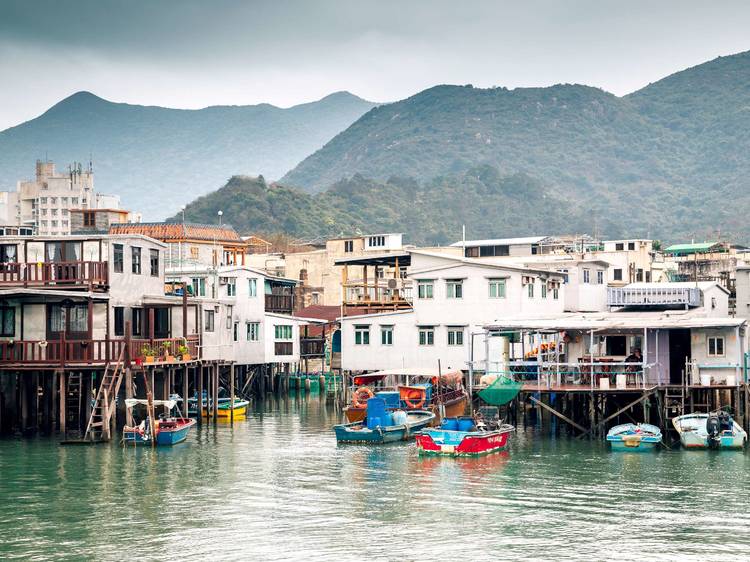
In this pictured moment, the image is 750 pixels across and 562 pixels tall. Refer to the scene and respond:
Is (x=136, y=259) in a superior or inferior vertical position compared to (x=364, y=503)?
superior

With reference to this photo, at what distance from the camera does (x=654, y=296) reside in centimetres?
7338

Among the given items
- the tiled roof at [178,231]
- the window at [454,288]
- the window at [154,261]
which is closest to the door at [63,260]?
the window at [154,261]

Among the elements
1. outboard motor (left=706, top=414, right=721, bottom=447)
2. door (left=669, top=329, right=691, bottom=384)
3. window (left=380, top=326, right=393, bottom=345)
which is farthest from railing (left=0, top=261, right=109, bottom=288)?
outboard motor (left=706, top=414, right=721, bottom=447)

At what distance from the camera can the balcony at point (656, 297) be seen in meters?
71.8

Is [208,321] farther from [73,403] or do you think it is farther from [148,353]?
[148,353]

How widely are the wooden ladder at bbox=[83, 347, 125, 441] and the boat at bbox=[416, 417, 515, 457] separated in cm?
1379

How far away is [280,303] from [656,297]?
32.4 meters

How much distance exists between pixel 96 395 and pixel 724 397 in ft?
96.7

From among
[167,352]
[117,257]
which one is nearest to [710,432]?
[167,352]

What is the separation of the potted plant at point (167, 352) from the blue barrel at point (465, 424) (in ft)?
48.6

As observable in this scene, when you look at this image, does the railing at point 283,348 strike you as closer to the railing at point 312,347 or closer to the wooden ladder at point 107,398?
the railing at point 312,347

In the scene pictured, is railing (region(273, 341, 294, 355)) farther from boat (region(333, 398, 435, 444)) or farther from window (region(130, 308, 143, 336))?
boat (region(333, 398, 435, 444))

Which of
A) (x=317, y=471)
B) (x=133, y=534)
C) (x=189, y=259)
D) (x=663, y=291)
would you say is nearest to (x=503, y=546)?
(x=133, y=534)

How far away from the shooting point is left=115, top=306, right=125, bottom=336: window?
2215 inches
